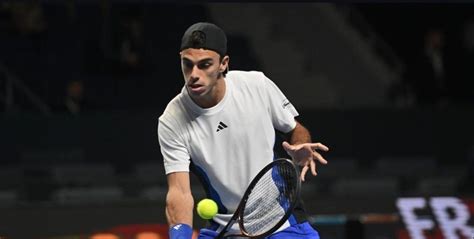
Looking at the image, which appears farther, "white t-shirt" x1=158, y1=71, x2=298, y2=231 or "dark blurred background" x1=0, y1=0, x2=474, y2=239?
"dark blurred background" x1=0, y1=0, x2=474, y2=239

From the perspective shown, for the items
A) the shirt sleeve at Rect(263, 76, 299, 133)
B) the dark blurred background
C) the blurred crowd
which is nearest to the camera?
the shirt sleeve at Rect(263, 76, 299, 133)

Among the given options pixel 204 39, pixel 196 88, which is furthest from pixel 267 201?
pixel 204 39

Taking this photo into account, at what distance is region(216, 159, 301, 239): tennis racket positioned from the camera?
20.1 ft

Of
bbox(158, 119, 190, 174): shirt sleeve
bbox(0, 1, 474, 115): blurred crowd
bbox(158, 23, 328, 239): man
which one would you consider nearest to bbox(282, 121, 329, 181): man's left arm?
bbox(158, 23, 328, 239): man

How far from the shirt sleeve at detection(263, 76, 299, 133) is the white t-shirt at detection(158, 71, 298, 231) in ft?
0.42

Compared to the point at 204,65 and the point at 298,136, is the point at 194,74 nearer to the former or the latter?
the point at 204,65

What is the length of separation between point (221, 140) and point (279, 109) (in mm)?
415

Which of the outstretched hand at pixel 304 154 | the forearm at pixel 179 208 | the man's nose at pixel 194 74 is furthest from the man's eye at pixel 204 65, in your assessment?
the forearm at pixel 179 208

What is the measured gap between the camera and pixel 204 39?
603 centimetres

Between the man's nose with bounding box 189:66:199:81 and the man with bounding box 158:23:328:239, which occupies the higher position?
the man's nose with bounding box 189:66:199:81

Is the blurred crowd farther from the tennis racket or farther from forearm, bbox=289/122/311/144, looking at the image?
the tennis racket

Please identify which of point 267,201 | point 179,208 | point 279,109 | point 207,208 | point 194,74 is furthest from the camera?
point 279,109

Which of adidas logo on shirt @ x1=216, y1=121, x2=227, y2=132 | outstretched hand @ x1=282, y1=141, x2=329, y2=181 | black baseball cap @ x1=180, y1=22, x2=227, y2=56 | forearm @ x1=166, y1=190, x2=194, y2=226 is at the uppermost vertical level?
black baseball cap @ x1=180, y1=22, x2=227, y2=56

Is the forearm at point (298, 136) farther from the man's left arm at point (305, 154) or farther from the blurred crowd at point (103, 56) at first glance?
the blurred crowd at point (103, 56)
